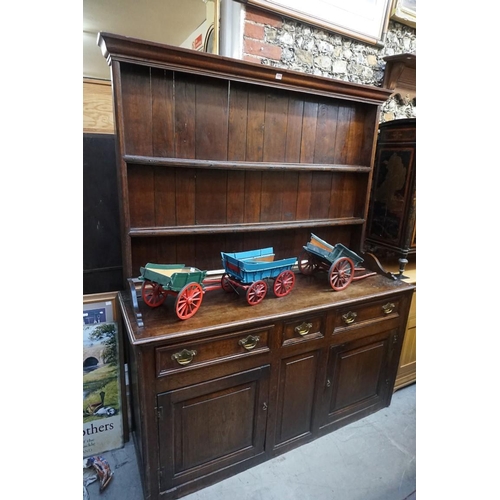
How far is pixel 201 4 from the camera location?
198 centimetres

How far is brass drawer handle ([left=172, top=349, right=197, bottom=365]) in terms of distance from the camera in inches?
48.5

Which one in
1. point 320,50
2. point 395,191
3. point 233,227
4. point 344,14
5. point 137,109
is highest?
point 344,14

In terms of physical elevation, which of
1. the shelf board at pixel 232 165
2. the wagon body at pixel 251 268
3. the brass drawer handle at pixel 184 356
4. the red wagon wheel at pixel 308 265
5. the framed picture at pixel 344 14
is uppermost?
the framed picture at pixel 344 14

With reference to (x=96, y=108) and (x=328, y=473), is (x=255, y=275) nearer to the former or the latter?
(x=328, y=473)

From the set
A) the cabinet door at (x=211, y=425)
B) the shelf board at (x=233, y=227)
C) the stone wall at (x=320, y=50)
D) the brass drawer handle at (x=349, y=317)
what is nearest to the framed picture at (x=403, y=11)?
the stone wall at (x=320, y=50)

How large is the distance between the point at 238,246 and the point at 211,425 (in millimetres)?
892

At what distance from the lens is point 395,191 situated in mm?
2012

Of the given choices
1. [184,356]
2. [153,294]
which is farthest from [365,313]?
Answer: [153,294]

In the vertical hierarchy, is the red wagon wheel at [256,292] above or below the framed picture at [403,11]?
below

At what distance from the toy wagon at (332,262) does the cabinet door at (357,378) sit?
1.11ft

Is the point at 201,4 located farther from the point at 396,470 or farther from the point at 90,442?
the point at 396,470

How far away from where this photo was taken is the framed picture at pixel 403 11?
1998 millimetres

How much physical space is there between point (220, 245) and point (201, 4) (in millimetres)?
1533

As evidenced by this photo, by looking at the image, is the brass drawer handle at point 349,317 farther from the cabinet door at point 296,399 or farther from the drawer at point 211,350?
the drawer at point 211,350
